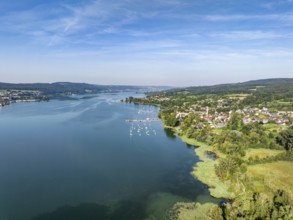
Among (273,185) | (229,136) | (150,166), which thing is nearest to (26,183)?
(150,166)

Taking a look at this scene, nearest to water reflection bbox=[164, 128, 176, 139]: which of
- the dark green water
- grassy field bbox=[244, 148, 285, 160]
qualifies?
the dark green water

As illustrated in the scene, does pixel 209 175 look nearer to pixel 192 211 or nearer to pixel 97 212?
pixel 192 211

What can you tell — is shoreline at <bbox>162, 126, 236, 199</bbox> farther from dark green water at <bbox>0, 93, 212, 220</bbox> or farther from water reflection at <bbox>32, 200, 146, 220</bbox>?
water reflection at <bbox>32, 200, 146, 220</bbox>

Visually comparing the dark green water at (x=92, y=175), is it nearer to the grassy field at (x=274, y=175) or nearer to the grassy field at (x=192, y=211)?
the grassy field at (x=192, y=211)

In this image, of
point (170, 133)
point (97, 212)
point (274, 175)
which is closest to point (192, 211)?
point (97, 212)

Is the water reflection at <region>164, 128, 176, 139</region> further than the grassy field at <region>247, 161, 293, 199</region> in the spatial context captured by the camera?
Yes

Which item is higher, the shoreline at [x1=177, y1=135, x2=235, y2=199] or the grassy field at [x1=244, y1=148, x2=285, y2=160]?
the shoreline at [x1=177, y1=135, x2=235, y2=199]

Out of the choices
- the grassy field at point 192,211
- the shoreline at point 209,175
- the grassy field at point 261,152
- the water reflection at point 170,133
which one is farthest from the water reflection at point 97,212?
the water reflection at point 170,133
